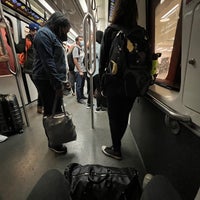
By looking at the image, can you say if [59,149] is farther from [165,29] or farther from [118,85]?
[165,29]

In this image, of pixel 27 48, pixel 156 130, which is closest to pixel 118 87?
pixel 156 130

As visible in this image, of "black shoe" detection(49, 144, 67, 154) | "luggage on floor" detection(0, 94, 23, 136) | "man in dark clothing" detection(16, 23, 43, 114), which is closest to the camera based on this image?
"black shoe" detection(49, 144, 67, 154)

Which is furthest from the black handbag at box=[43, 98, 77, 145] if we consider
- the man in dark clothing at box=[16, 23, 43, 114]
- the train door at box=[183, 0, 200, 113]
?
the man in dark clothing at box=[16, 23, 43, 114]

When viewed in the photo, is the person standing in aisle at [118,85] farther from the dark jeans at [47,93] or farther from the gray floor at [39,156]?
the dark jeans at [47,93]

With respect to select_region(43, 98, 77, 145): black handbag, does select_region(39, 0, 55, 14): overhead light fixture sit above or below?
above

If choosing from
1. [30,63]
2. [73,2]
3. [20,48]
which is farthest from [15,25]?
[73,2]

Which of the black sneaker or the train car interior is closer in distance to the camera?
the train car interior

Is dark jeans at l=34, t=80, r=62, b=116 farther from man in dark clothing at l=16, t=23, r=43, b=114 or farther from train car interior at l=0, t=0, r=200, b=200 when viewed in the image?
man in dark clothing at l=16, t=23, r=43, b=114

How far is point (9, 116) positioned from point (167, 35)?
2287 millimetres

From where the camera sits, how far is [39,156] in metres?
1.67

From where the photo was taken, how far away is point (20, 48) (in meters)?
2.80

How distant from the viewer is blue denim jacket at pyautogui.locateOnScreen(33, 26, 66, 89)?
4.47 feet

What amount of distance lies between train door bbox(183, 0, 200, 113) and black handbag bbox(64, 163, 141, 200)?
707mm

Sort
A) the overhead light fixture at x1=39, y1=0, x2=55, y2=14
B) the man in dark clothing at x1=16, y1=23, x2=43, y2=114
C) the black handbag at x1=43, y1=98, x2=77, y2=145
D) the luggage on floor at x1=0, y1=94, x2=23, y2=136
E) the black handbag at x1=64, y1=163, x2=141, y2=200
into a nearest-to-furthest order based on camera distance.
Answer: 1. the black handbag at x1=64, y1=163, x2=141, y2=200
2. the black handbag at x1=43, y1=98, x2=77, y2=145
3. the luggage on floor at x1=0, y1=94, x2=23, y2=136
4. the man in dark clothing at x1=16, y1=23, x2=43, y2=114
5. the overhead light fixture at x1=39, y1=0, x2=55, y2=14
